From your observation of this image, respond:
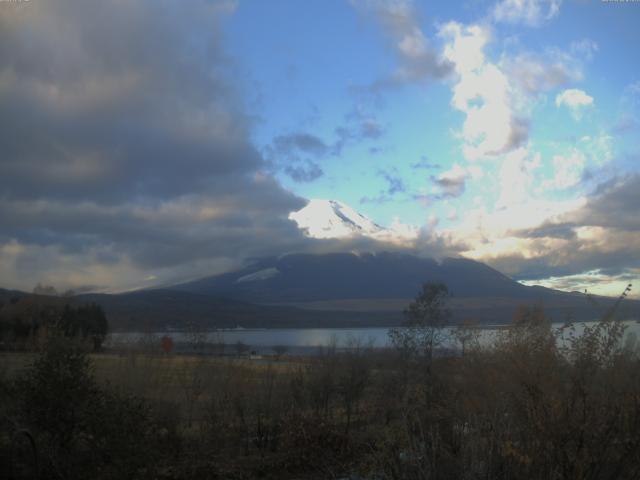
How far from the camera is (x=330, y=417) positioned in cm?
1873

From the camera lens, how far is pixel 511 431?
7105 millimetres

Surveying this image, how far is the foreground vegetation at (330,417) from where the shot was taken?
6.25m

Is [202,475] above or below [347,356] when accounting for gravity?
below

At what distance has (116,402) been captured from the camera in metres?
8.76

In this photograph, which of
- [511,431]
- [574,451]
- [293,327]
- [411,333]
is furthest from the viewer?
[293,327]

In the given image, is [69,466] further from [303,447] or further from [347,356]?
[347,356]

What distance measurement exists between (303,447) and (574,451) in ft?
27.2

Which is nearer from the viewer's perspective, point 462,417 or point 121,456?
point 121,456

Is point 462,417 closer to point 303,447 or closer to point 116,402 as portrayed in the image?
point 303,447

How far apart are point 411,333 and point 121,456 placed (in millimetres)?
21143

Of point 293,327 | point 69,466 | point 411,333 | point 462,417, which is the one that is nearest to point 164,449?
point 69,466

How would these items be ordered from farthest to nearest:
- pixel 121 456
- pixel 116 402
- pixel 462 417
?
pixel 462 417 → pixel 116 402 → pixel 121 456

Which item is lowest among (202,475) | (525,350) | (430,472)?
(202,475)

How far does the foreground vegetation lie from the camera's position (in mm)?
6246
